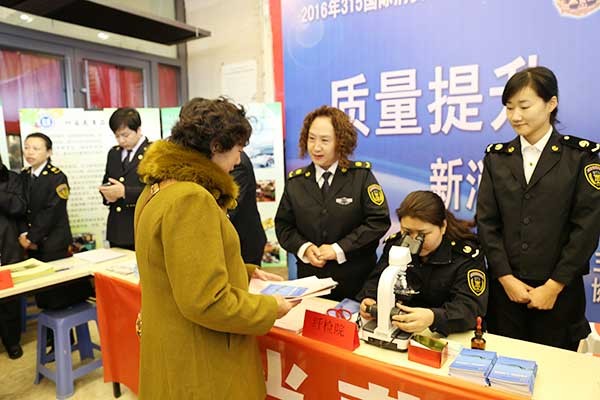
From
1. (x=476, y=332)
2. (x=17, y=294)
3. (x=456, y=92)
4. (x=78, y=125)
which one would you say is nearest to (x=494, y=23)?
(x=456, y=92)

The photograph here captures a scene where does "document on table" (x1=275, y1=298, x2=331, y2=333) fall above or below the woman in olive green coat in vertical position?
below

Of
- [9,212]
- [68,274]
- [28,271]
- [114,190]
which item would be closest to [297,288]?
[68,274]

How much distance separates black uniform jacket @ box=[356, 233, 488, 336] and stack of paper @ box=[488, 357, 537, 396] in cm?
26

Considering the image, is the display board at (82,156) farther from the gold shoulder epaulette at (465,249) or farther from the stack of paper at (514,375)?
the stack of paper at (514,375)

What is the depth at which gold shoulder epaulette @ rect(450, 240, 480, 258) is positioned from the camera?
5.13ft

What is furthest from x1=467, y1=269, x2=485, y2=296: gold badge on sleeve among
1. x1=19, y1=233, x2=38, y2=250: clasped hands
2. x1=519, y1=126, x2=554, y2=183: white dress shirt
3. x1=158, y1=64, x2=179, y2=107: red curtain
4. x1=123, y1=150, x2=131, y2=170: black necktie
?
x1=158, y1=64, x2=179, y2=107: red curtain

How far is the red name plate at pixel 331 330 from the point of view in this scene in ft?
4.46

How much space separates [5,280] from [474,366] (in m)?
2.05

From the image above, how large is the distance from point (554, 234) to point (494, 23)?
1655 millimetres

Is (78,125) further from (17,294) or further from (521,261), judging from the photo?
(521,261)

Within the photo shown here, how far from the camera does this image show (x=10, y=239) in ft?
9.71

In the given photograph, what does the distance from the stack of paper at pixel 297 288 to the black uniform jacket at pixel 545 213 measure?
28.9 inches

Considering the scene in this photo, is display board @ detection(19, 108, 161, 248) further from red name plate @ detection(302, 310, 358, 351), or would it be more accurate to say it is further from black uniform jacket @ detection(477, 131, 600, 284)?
black uniform jacket @ detection(477, 131, 600, 284)

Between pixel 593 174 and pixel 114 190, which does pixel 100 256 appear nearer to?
pixel 114 190
